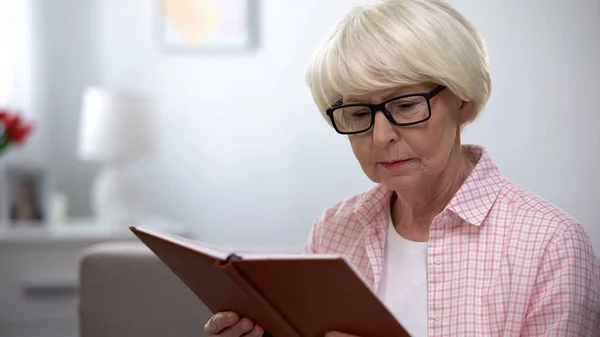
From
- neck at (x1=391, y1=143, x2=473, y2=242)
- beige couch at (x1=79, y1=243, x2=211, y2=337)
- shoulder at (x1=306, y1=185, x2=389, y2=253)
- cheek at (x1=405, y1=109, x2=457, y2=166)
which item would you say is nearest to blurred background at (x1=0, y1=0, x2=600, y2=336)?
beige couch at (x1=79, y1=243, x2=211, y2=337)

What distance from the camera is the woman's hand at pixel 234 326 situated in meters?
1.26

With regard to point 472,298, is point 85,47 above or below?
above

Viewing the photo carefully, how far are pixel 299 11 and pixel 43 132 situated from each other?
1.32 metres

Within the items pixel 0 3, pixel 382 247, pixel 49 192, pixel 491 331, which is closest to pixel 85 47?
pixel 0 3

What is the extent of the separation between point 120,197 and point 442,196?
2.23 meters

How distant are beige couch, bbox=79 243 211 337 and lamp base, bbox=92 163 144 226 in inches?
61.6

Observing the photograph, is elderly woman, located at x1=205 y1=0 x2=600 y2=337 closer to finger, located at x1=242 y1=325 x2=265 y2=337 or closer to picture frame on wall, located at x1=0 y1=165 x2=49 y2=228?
finger, located at x1=242 y1=325 x2=265 y2=337

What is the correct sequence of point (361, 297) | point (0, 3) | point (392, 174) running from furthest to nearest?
point (0, 3) < point (392, 174) < point (361, 297)

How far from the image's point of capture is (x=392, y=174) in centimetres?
134

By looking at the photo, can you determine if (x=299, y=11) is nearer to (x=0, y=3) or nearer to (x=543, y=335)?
(x=0, y=3)

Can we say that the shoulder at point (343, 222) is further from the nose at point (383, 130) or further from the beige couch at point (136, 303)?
the beige couch at point (136, 303)

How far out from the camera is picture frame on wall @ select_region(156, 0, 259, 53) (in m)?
3.69

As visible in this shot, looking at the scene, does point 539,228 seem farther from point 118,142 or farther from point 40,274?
point 40,274

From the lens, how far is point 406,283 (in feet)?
4.54
